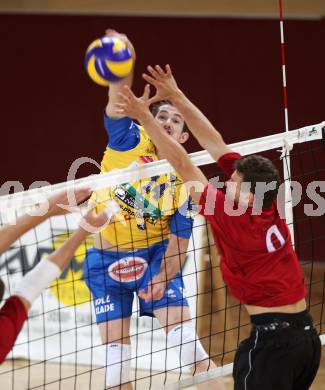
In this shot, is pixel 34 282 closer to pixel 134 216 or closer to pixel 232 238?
pixel 232 238

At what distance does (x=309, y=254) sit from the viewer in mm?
10125

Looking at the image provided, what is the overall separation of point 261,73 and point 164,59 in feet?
3.53

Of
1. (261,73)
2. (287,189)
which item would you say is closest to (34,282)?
(287,189)

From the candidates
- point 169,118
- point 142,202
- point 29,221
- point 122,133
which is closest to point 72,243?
point 29,221

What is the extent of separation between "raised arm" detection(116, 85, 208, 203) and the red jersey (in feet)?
0.24

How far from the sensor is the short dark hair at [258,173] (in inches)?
174

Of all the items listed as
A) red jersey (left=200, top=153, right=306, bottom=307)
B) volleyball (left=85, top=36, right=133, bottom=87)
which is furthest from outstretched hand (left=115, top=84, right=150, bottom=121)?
red jersey (left=200, top=153, right=306, bottom=307)

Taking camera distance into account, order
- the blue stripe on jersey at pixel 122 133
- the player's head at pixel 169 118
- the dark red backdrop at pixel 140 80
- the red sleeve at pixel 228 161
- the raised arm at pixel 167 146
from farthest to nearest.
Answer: the dark red backdrop at pixel 140 80, the player's head at pixel 169 118, the blue stripe on jersey at pixel 122 133, the red sleeve at pixel 228 161, the raised arm at pixel 167 146

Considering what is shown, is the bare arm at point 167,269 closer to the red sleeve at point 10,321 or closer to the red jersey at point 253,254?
the red jersey at point 253,254

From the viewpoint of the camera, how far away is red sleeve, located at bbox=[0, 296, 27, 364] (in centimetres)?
354

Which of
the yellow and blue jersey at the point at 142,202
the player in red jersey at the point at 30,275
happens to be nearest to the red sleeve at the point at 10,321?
the player in red jersey at the point at 30,275

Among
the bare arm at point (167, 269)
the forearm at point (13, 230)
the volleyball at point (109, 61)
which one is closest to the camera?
the forearm at point (13, 230)

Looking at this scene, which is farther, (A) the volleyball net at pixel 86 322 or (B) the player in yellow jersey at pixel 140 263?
(A) the volleyball net at pixel 86 322

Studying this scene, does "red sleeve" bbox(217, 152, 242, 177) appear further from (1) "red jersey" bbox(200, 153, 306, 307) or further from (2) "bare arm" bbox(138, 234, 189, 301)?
(2) "bare arm" bbox(138, 234, 189, 301)
